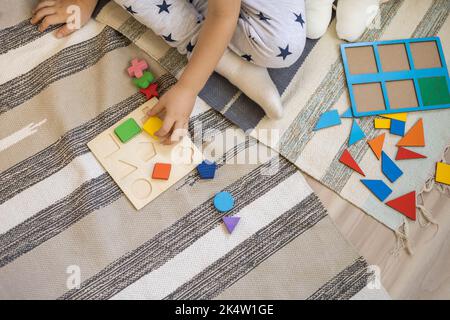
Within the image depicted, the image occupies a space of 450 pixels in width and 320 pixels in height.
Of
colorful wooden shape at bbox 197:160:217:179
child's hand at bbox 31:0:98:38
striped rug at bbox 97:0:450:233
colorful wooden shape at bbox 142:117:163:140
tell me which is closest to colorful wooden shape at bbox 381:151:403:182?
striped rug at bbox 97:0:450:233

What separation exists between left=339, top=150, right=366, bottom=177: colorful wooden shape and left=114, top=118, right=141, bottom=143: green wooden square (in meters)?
0.43

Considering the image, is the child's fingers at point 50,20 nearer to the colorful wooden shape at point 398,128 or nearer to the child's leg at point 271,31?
the child's leg at point 271,31

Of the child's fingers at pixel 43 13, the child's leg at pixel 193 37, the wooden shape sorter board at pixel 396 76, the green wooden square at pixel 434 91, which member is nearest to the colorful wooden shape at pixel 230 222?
the child's leg at pixel 193 37

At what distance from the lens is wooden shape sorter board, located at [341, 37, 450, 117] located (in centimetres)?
94

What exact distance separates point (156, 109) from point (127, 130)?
80 mm

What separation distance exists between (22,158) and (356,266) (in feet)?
2.33

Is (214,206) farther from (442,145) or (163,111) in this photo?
(442,145)

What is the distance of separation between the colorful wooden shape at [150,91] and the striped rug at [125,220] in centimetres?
2

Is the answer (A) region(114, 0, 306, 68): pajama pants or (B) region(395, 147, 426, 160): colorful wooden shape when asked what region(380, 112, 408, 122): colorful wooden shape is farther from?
(A) region(114, 0, 306, 68): pajama pants

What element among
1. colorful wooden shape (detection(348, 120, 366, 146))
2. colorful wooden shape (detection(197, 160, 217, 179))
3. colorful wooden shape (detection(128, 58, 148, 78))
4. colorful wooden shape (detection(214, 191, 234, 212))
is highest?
colorful wooden shape (detection(128, 58, 148, 78))

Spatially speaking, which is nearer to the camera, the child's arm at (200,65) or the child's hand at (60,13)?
the child's arm at (200,65)

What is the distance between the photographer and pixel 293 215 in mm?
884

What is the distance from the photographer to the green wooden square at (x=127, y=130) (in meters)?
0.90

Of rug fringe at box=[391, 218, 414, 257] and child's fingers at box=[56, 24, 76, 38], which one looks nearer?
rug fringe at box=[391, 218, 414, 257]
